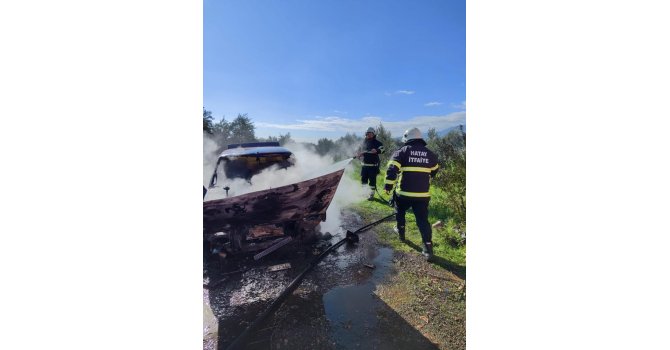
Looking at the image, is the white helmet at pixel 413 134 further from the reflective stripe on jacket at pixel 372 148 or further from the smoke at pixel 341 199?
the smoke at pixel 341 199

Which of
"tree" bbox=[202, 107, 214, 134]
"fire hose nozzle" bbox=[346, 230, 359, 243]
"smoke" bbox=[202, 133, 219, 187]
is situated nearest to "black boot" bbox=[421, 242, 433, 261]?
A: "fire hose nozzle" bbox=[346, 230, 359, 243]

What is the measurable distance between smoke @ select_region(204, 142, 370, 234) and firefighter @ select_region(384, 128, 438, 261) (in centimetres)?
33

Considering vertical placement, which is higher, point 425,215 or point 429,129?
point 429,129

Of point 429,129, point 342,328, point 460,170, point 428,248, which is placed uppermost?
point 429,129

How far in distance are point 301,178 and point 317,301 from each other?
1.08m

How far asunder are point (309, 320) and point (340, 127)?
5.60 feet

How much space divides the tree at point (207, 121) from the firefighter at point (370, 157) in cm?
136

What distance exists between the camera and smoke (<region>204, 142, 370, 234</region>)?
2.48 meters

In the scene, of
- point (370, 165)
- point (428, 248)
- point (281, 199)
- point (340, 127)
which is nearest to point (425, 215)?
point (428, 248)

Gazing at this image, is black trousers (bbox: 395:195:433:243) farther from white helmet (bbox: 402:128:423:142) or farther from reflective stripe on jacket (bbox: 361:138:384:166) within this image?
white helmet (bbox: 402:128:423:142)

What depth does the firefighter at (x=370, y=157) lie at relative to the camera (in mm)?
2635

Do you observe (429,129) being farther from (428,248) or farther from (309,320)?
(309,320)

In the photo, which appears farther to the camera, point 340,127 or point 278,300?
point 340,127

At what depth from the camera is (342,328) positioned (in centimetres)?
233
